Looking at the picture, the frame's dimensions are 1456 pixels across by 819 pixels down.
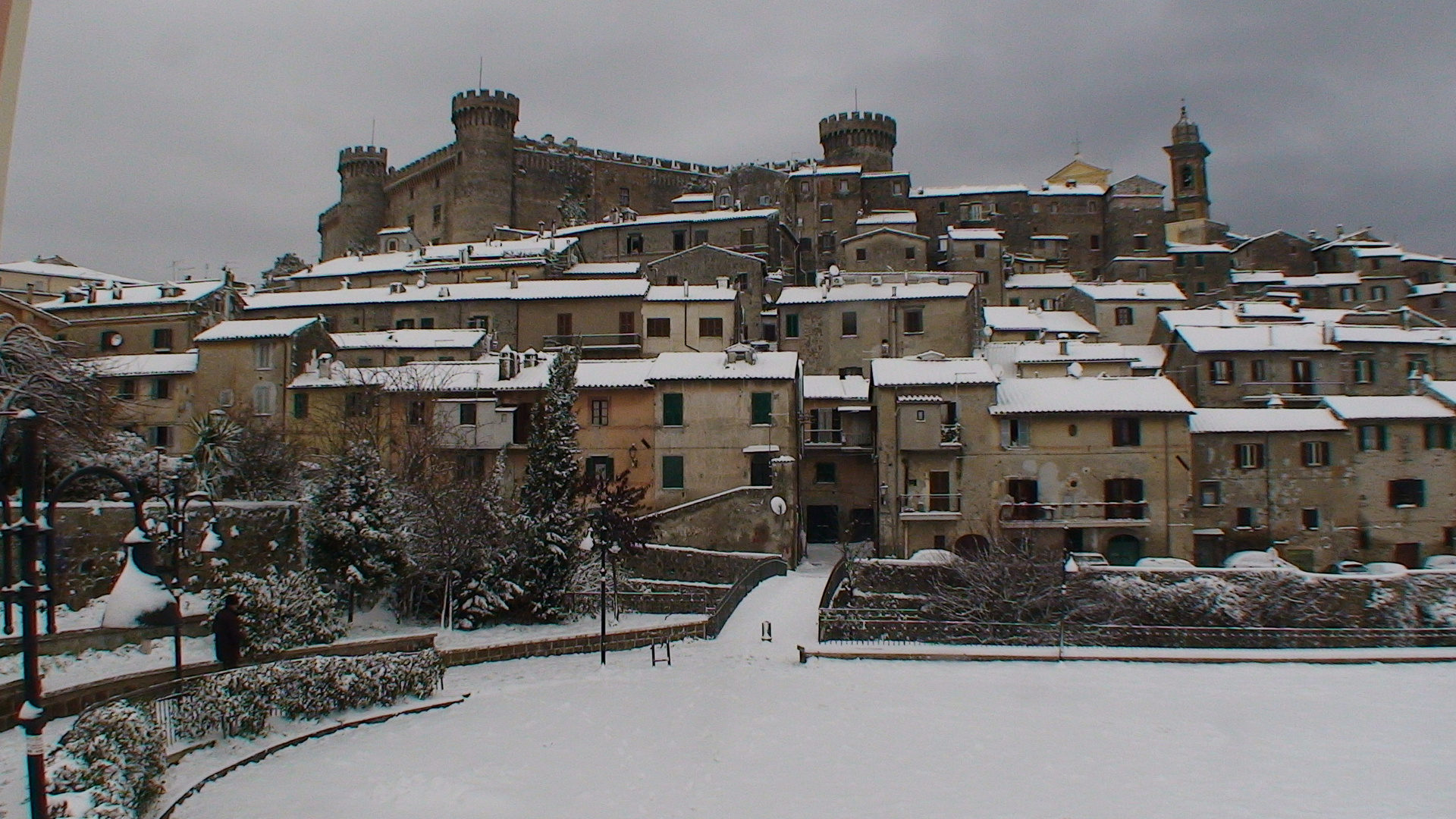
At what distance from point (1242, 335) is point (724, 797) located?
40.7 m

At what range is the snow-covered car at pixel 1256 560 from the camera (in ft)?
113

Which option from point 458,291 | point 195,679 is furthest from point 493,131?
point 195,679

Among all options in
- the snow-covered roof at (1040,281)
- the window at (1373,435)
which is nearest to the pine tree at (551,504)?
the window at (1373,435)

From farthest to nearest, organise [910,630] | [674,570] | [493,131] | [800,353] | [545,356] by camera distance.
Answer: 1. [493,131]
2. [800,353]
3. [545,356]
4. [674,570]
5. [910,630]

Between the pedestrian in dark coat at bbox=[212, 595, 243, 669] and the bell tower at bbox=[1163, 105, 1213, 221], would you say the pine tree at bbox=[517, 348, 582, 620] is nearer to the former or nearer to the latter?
the pedestrian in dark coat at bbox=[212, 595, 243, 669]

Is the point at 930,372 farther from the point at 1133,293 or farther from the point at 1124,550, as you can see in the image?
the point at 1133,293

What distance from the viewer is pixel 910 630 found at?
24969 mm

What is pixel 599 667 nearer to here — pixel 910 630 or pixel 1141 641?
pixel 910 630

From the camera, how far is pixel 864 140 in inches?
3140

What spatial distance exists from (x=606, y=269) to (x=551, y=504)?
32770mm

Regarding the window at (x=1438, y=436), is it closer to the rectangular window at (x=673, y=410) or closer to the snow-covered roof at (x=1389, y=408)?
the snow-covered roof at (x=1389, y=408)

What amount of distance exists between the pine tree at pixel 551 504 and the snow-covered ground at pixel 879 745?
315cm

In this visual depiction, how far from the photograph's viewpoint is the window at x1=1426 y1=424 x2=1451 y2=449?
129 feet

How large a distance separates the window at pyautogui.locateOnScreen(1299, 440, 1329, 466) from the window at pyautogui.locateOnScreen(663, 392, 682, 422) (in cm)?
2429
